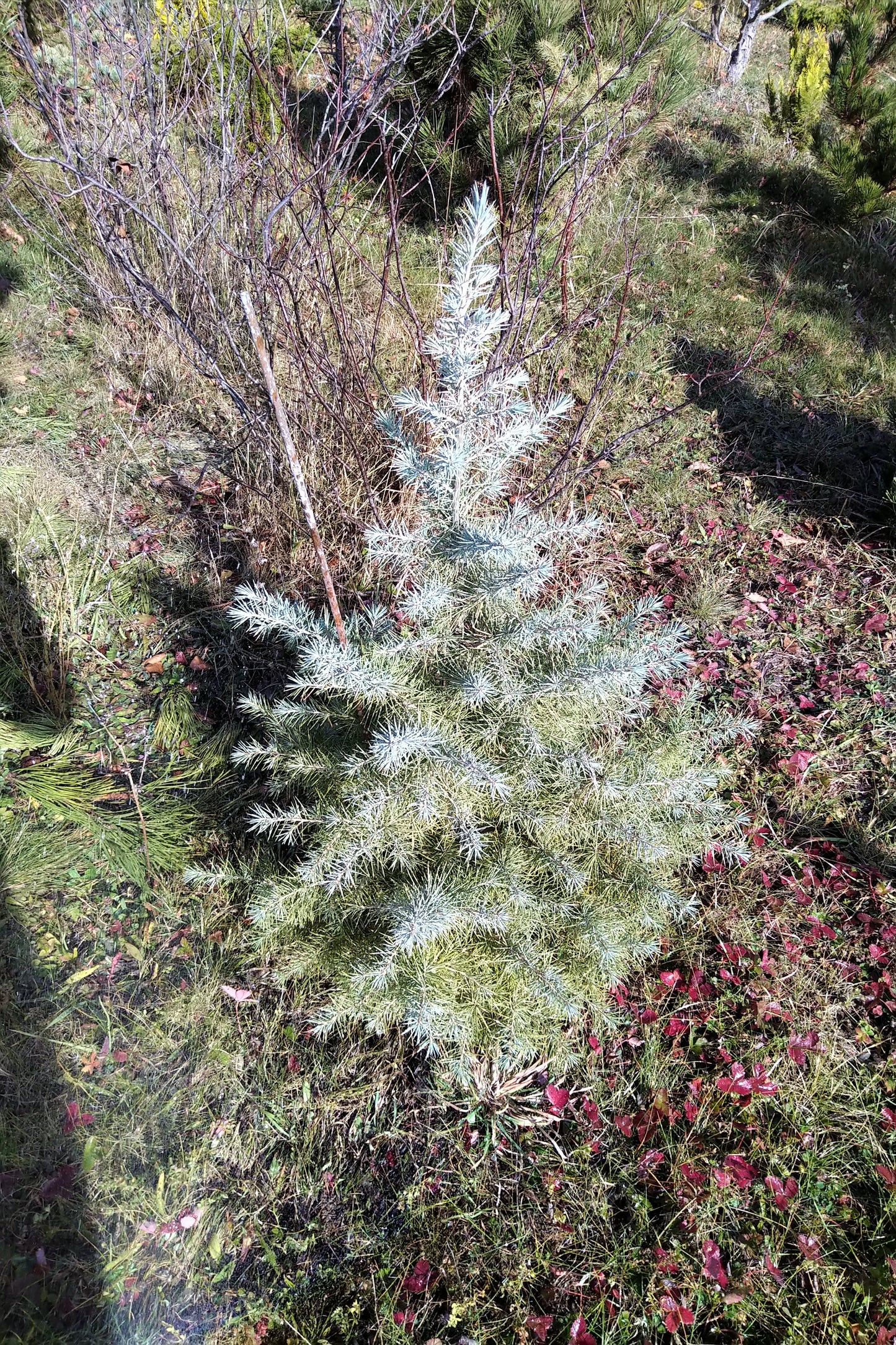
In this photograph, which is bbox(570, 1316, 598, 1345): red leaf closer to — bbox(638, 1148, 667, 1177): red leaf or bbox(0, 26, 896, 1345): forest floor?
bbox(0, 26, 896, 1345): forest floor

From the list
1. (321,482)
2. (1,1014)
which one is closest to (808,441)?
(321,482)

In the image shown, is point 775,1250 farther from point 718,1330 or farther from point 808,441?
point 808,441

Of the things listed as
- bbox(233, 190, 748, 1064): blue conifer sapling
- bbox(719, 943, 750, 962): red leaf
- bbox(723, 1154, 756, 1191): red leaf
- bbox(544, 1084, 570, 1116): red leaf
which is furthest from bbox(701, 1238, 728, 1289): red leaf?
bbox(719, 943, 750, 962): red leaf

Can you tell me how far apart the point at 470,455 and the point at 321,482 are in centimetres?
161

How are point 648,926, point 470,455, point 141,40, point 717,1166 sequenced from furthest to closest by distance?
1. point 141,40
2. point 648,926
3. point 717,1166
4. point 470,455

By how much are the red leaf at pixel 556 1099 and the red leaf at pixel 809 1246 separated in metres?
0.56

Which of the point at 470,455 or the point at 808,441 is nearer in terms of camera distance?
the point at 470,455

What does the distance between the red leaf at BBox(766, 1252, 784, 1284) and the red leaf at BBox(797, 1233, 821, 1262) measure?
2.9 inches

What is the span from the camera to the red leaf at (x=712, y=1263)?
155 centimetres

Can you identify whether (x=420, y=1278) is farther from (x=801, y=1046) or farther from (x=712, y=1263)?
(x=801, y=1046)

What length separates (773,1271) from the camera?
1558mm

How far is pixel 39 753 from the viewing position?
2.47m

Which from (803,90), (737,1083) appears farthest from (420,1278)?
(803,90)

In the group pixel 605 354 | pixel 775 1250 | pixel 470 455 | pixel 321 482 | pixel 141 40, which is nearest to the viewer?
pixel 470 455
